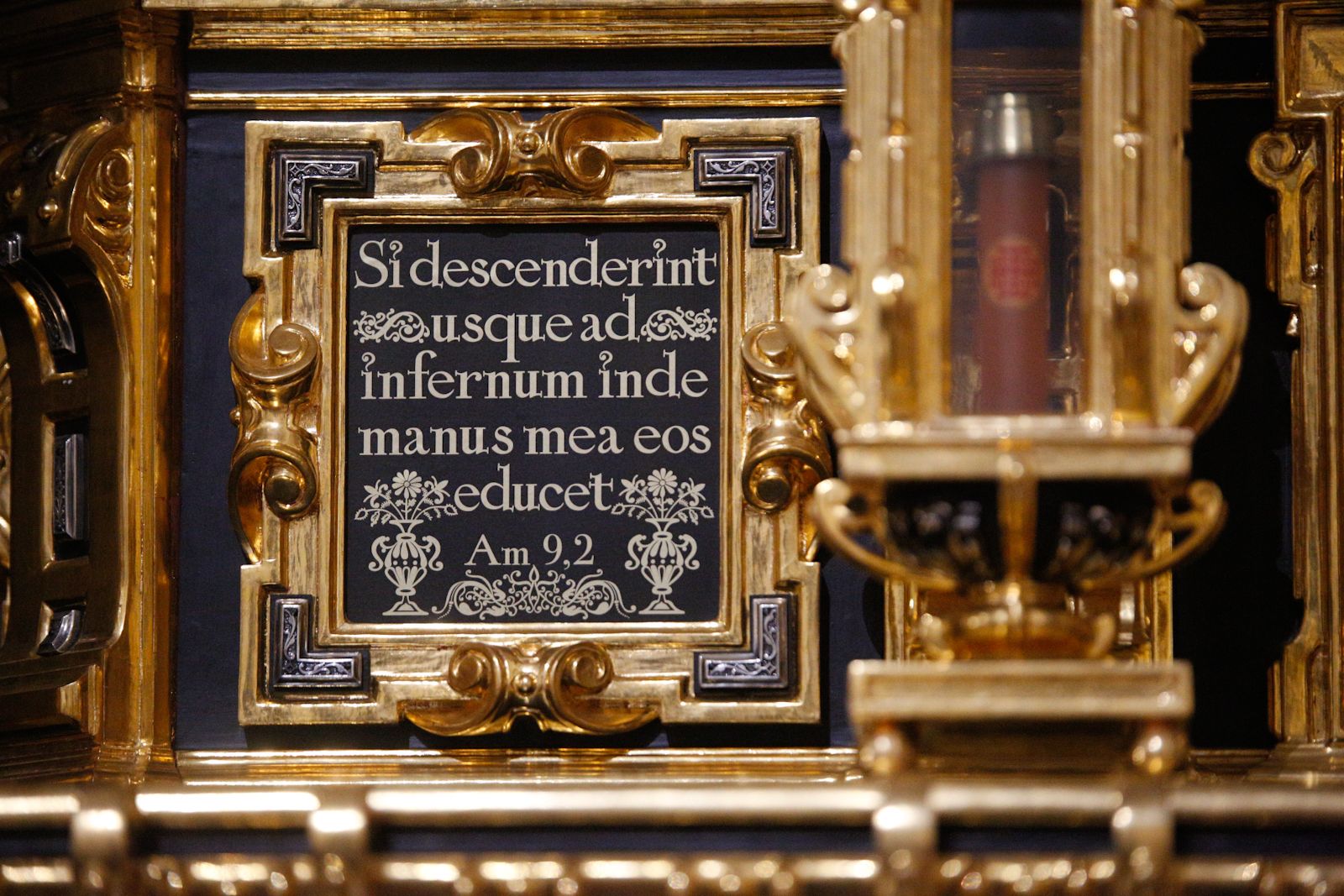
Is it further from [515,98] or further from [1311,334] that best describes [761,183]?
[1311,334]

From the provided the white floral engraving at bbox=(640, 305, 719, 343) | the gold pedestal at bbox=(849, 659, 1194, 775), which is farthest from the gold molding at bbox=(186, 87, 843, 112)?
the gold pedestal at bbox=(849, 659, 1194, 775)

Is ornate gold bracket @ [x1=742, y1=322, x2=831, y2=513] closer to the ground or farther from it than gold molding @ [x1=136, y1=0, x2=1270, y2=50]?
closer to the ground

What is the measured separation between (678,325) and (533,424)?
0.23 metres

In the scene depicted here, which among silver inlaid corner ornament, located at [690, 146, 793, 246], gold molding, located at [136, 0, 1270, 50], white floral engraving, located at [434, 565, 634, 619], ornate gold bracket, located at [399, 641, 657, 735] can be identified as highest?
gold molding, located at [136, 0, 1270, 50]

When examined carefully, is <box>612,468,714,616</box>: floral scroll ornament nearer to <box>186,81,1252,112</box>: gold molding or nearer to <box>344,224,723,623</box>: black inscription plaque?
<box>344,224,723,623</box>: black inscription plaque

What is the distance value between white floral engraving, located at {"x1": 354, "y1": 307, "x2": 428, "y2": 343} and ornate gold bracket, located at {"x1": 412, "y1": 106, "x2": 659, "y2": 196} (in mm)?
183

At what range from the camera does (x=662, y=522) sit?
9.05 feet

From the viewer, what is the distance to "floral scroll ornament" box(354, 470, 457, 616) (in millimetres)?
2758

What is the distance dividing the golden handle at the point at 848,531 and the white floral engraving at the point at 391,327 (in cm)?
72

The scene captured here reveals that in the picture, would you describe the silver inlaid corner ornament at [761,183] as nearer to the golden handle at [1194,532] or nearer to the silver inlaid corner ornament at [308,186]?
the silver inlaid corner ornament at [308,186]

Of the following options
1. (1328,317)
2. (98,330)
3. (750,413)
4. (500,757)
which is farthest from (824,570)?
(98,330)

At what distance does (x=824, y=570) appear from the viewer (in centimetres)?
275

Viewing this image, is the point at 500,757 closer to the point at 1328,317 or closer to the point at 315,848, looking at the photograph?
the point at 315,848

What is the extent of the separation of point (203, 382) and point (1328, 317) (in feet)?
4.88
